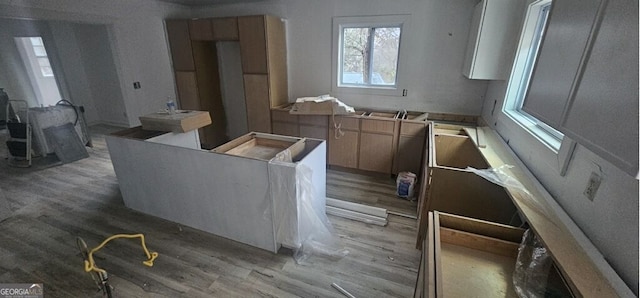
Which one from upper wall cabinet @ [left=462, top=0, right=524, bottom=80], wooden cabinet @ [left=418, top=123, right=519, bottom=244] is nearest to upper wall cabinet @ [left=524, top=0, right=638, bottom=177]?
wooden cabinet @ [left=418, top=123, right=519, bottom=244]

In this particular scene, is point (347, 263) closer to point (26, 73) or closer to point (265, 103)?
point (265, 103)

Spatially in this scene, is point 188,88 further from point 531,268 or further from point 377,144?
point 531,268

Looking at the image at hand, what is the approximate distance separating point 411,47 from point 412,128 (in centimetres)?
108

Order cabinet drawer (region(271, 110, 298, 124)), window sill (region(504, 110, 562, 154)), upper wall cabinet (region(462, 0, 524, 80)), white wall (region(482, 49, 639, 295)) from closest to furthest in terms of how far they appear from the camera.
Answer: white wall (region(482, 49, 639, 295))
window sill (region(504, 110, 562, 154))
upper wall cabinet (region(462, 0, 524, 80))
cabinet drawer (region(271, 110, 298, 124))

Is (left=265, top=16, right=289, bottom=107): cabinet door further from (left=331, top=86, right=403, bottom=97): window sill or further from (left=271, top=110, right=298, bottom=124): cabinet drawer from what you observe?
(left=331, top=86, right=403, bottom=97): window sill

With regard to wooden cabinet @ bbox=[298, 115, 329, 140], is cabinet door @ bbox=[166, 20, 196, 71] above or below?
above

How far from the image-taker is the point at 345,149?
3.53 m

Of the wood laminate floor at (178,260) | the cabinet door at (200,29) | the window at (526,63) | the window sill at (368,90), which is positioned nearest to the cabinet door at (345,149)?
the window sill at (368,90)

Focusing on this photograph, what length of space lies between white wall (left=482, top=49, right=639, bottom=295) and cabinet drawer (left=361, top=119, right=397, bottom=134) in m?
1.63

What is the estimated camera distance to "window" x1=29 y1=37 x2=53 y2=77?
5.02 meters

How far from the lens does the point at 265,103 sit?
3.81 meters

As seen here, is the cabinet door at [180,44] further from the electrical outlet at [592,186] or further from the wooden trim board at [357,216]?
the electrical outlet at [592,186]

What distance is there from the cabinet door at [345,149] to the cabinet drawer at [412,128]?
0.58 metres

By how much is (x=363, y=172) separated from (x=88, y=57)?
20.0 feet
